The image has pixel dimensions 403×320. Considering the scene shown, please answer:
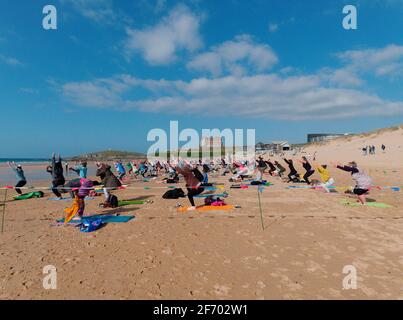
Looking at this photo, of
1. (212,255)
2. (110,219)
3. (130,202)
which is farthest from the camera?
(130,202)

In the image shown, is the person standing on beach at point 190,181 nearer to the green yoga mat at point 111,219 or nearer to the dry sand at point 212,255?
the dry sand at point 212,255

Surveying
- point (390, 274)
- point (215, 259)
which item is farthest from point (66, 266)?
point (390, 274)

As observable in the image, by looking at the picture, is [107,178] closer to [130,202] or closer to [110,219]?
[130,202]

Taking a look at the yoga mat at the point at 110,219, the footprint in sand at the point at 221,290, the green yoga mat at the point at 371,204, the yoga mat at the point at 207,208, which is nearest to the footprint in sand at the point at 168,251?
the footprint in sand at the point at 221,290

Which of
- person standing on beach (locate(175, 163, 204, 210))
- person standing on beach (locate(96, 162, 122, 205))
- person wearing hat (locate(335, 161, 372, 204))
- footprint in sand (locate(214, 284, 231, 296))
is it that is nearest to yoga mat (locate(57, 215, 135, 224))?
person standing on beach (locate(96, 162, 122, 205))

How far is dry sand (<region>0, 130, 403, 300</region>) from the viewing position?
3.91 metres

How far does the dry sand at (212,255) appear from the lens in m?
3.91

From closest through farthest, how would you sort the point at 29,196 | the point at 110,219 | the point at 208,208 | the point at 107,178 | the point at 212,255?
the point at 212,255, the point at 110,219, the point at 208,208, the point at 107,178, the point at 29,196

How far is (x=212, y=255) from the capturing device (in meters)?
5.25

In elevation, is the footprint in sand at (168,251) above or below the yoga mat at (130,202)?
below

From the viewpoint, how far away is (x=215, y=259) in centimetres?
505

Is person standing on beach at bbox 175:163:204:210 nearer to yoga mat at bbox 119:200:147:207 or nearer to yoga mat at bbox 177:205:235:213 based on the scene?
yoga mat at bbox 177:205:235:213

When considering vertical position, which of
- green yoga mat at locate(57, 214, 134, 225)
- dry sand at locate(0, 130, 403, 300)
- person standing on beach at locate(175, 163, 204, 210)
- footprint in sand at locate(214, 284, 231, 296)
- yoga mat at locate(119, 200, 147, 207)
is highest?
person standing on beach at locate(175, 163, 204, 210)

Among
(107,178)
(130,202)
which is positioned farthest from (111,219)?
(130,202)
